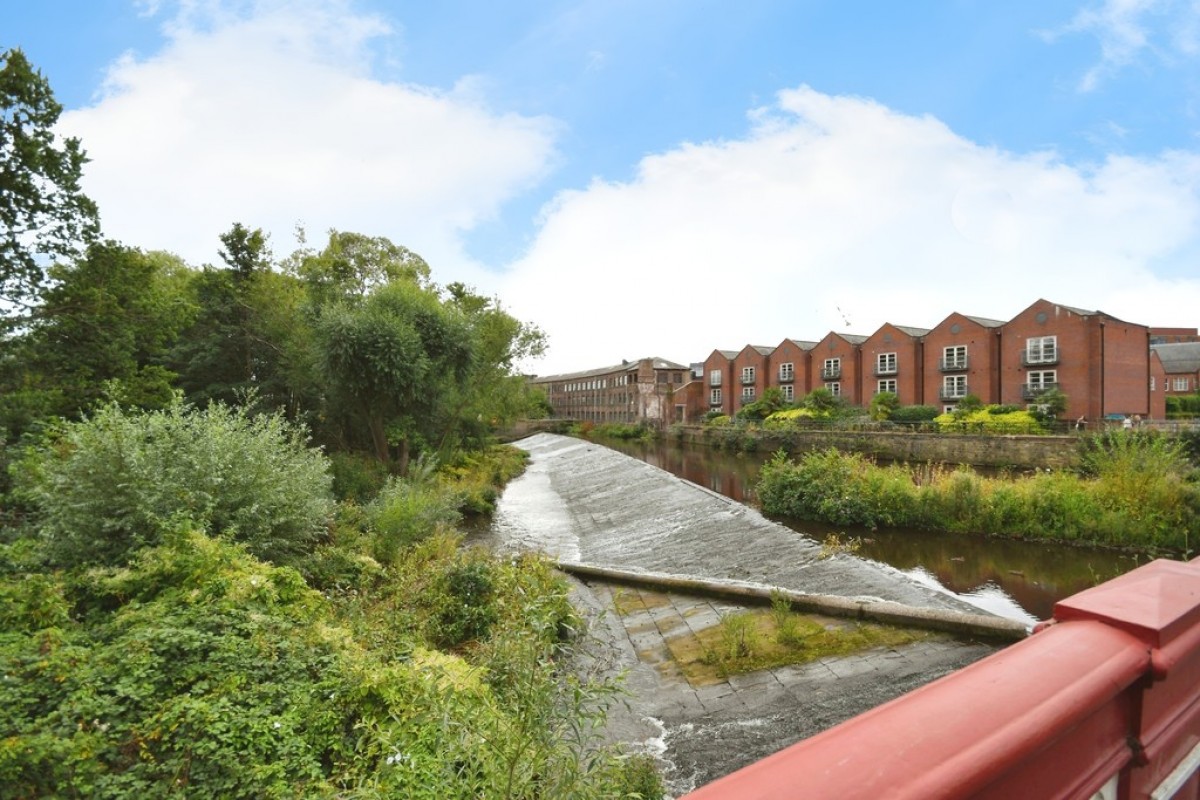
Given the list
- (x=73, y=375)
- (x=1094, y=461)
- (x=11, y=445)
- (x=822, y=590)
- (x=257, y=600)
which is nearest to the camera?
(x=257, y=600)

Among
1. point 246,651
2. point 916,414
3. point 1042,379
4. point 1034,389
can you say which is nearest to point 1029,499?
point 246,651

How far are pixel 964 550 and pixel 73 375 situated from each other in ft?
66.3

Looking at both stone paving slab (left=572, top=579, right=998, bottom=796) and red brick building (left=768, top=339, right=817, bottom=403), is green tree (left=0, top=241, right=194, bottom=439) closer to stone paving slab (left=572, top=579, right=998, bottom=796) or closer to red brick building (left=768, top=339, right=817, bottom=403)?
stone paving slab (left=572, top=579, right=998, bottom=796)

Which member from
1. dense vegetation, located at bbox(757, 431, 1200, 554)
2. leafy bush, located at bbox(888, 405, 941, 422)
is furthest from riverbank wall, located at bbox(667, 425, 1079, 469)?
leafy bush, located at bbox(888, 405, 941, 422)

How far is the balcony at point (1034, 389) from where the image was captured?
3550 centimetres

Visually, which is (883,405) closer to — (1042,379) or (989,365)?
(989,365)

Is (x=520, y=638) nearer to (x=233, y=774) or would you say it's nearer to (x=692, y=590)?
(x=233, y=774)

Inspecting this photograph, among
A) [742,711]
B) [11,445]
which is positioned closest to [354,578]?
[742,711]

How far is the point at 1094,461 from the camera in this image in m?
15.8

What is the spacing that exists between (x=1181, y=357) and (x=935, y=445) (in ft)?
161

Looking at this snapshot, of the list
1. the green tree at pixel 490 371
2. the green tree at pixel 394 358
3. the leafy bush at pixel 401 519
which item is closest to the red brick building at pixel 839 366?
the green tree at pixel 490 371

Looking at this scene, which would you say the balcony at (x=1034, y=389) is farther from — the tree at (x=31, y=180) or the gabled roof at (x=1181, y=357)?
the tree at (x=31, y=180)

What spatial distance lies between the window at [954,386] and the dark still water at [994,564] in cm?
3070

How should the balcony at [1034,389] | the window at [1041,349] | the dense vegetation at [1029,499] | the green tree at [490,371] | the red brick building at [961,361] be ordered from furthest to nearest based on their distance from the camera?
1. the red brick building at [961,361]
2. the window at [1041,349]
3. the balcony at [1034,389]
4. the green tree at [490,371]
5. the dense vegetation at [1029,499]
